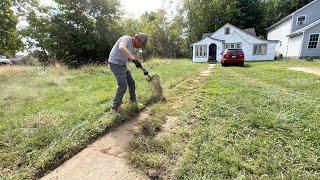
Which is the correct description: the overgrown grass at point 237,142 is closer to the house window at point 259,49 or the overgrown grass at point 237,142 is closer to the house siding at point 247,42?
the house siding at point 247,42

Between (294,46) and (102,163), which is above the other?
(294,46)

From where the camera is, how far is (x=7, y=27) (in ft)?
44.9

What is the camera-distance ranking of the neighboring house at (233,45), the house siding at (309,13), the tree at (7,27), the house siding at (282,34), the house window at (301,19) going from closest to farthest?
the tree at (7,27) < the neighboring house at (233,45) < the house siding at (309,13) < the house window at (301,19) < the house siding at (282,34)

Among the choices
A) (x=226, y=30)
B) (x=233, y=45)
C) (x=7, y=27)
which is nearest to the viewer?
(x=7, y=27)

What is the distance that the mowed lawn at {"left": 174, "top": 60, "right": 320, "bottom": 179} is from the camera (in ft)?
7.61

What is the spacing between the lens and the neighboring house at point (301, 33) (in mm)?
20891

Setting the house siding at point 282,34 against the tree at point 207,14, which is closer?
the house siding at point 282,34

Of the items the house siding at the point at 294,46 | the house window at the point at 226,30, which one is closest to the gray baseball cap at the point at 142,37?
the house siding at the point at 294,46

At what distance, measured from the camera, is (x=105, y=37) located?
2203cm

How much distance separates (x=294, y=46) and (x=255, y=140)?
23.7m

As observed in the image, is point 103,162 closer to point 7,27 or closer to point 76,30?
point 7,27

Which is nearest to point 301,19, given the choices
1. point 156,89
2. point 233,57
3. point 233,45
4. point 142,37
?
point 233,45

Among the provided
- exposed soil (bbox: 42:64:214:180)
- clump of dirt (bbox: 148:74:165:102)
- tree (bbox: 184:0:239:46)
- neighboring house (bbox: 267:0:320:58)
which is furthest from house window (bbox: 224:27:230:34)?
exposed soil (bbox: 42:64:214:180)

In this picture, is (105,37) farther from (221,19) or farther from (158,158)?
(158,158)
